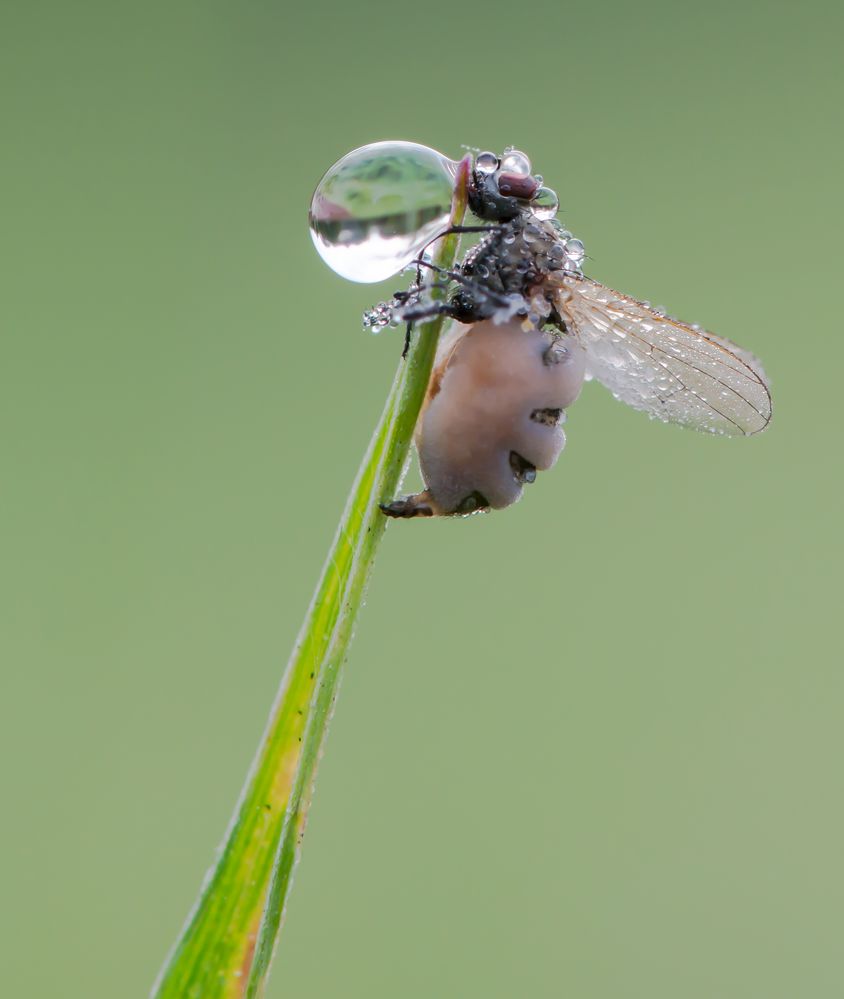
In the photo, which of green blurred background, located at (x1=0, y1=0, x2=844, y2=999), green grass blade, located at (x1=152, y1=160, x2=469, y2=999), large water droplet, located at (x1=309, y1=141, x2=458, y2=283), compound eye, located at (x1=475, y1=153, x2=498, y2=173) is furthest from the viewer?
green blurred background, located at (x1=0, y1=0, x2=844, y2=999)

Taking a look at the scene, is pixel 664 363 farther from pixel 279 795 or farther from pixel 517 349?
pixel 279 795

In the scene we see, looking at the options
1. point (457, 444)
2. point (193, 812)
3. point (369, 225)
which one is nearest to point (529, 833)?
point (193, 812)

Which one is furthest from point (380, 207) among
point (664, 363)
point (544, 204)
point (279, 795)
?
point (279, 795)

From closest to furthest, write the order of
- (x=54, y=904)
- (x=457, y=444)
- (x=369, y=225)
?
1. (x=369, y=225)
2. (x=457, y=444)
3. (x=54, y=904)

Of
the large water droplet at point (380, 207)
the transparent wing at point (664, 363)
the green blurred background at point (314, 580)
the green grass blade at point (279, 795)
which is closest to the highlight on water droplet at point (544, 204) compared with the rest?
the transparent wing at point (664, 363)

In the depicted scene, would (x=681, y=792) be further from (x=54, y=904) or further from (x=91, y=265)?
(x=91, y=265)

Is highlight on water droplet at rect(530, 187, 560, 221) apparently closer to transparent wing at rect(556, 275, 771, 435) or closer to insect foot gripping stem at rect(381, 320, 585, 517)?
transparent wing at rect(556, 275, 771, 435)

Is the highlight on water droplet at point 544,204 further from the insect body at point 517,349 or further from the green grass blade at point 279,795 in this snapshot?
the green grass blade at point 279,795

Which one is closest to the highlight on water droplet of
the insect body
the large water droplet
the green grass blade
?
the insect body
